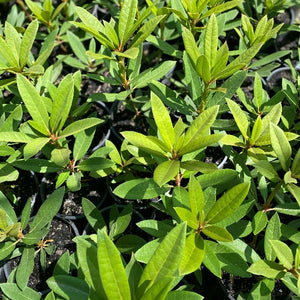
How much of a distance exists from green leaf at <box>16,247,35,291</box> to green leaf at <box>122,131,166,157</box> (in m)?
0.69

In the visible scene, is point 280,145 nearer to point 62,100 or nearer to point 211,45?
point 211,45

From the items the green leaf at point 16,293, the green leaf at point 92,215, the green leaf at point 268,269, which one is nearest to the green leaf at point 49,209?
the green leaf at point 92,215

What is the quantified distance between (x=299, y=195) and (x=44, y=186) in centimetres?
125

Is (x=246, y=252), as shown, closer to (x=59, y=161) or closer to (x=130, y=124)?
(x=59, y=161)

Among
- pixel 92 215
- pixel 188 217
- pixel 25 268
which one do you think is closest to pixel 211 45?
pixel 188 217

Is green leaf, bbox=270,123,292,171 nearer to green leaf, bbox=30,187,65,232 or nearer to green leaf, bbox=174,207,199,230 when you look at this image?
green leaf, bbox=174,207,199,230

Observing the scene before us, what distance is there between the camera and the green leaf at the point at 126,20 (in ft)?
4.45

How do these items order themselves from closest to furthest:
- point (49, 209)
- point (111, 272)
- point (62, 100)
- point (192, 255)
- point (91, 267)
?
point (111, 272)
point (91, 267)
point (192, 255)
point (62, 100)
point (49, 209)

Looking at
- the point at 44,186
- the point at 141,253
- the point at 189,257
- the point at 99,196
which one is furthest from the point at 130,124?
the point at 189,257

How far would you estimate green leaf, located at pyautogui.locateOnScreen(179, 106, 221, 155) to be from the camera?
1062 millimetres

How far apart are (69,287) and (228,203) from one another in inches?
23.2

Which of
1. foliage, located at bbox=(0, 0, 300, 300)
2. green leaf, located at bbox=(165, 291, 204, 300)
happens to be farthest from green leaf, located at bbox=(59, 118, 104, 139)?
green leaf, located at bbox=(165, 291, 204, 300)

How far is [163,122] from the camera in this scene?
3.60 ft

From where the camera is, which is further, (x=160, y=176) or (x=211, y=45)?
(x=211, y=45)
